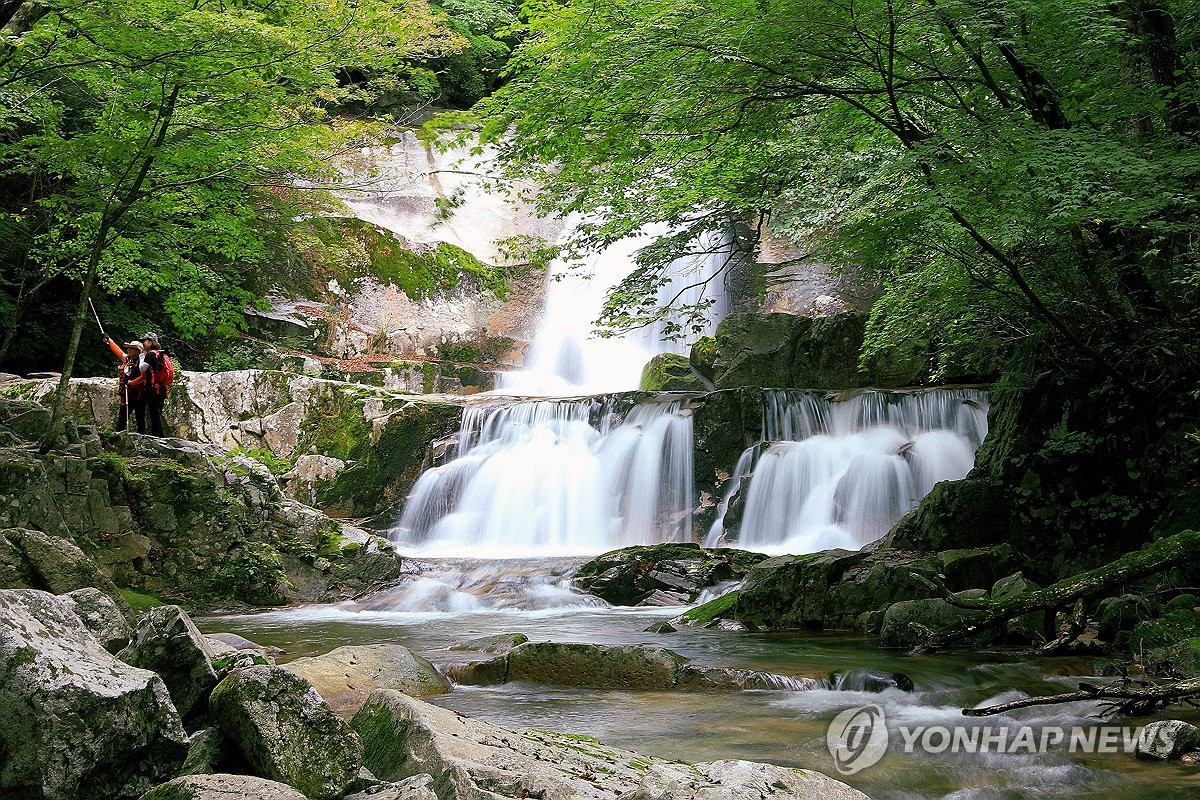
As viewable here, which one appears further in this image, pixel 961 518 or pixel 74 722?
pixel 961 518

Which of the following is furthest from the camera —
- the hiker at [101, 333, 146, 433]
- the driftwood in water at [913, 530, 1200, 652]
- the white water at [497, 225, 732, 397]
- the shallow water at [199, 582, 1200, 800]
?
the white water at [497, 225, 732, 397]

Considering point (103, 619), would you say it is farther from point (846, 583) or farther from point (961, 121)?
point (961, 121)

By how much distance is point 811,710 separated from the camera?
18.1 ft

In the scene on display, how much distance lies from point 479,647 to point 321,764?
465 cm

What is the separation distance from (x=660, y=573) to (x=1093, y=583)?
6.26 metres

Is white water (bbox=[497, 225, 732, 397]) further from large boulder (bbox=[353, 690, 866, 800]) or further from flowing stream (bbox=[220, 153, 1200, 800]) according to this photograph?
large boulder (bbox=[353, 690, 866, 800])

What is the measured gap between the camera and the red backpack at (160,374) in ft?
38.7

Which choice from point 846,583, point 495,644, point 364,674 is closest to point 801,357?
point 846,583

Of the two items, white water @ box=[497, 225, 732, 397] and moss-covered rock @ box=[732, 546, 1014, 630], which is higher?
white water @ box=[497, 225, 732, 397]

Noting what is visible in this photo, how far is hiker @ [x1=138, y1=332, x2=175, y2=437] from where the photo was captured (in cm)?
1173

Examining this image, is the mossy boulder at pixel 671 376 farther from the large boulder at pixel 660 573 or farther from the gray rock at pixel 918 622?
A: the gray rock at pixel 918 622

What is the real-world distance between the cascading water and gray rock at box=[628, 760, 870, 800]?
9.63 m

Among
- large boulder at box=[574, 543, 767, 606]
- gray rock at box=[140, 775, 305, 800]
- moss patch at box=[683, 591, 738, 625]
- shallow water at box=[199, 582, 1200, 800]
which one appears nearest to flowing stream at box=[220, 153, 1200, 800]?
shallow water at box=[199, 582, 1200, 800]

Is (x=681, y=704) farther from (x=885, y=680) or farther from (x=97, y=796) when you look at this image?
(x=97, y=796)
